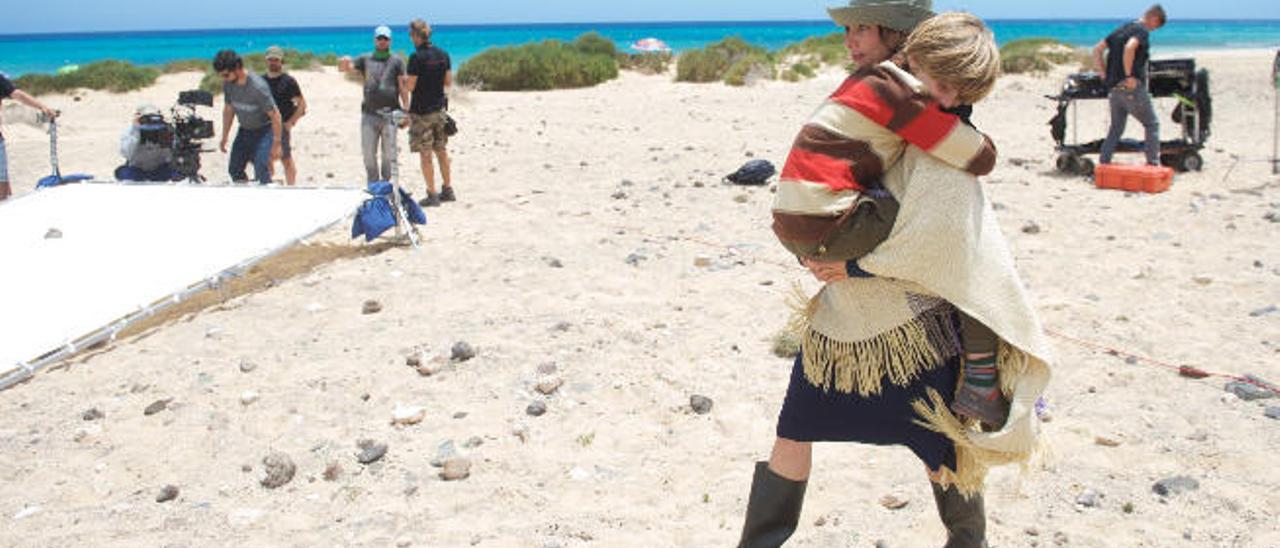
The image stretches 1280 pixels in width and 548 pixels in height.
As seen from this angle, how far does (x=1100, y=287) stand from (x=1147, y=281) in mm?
337

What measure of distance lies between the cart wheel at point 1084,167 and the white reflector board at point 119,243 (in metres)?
6.90

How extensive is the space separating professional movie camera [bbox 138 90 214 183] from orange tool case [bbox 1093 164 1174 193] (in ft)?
25.7

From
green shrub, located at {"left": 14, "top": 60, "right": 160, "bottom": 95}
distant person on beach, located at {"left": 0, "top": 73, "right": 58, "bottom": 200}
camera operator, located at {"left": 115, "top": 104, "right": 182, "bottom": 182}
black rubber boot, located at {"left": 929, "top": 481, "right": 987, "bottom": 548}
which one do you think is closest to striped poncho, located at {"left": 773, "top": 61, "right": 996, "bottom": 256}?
black rubber boot, located at {"left": 929, "top": 481, "right": 987, "bottom": 548}

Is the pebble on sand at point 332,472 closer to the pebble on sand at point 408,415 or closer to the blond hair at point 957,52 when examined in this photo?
the pebble on sand at point 408,415

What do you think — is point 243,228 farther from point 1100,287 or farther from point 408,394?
point 1100,287

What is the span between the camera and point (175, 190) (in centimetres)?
779

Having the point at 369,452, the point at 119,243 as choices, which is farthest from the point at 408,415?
the point at 119,243

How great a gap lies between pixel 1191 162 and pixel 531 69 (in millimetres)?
16959

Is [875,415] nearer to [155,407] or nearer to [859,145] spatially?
[859,145]

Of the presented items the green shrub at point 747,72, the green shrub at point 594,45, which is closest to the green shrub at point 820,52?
the green shrub at point 747,72

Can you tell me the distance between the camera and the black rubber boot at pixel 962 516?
284 cm

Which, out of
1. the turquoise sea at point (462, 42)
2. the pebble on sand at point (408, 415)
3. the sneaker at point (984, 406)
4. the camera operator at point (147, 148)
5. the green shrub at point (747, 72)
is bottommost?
the pebble on sand at point (408, 415)

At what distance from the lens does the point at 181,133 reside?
9078 millimetres

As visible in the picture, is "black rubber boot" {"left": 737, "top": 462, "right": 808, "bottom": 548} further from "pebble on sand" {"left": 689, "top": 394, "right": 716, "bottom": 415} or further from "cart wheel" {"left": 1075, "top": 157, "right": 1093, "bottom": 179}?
"cart wheel" {"left": 1075, "top": 157, "right": 1093, "bottom": 179}
